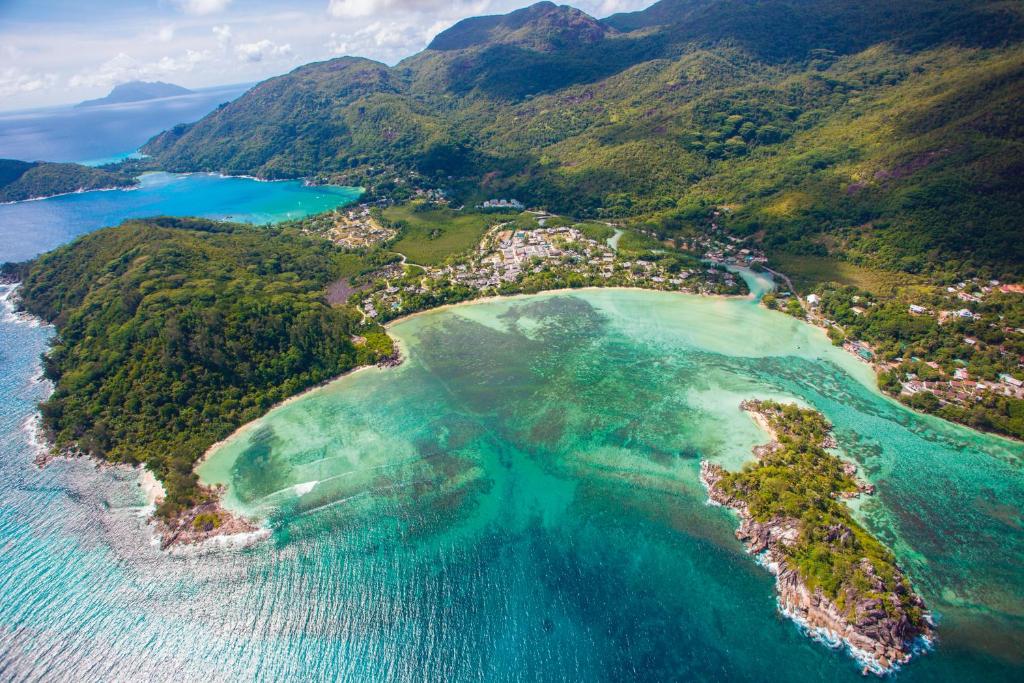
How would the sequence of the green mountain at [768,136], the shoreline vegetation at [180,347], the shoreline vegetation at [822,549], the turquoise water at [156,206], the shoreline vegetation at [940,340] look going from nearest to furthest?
the shoreline vegetation at [822,549] < the shoreline vegetation at [180,347] < the shoreline vegetation at [940,340] < the green mountain at [768,136] < the turquoise water at [156,206]

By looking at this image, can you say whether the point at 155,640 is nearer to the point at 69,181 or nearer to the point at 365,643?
the point at 365,643

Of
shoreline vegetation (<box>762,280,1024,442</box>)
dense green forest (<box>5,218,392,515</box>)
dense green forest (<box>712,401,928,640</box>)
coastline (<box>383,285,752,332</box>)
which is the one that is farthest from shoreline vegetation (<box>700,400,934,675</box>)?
dense green forest (<box>5,218,392,515</box>)

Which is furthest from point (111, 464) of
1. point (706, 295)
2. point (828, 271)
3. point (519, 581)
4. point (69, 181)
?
point (69, 181)

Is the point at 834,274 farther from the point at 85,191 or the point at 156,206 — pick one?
the point at 85,191

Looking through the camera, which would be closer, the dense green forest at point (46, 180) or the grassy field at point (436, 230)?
the grassy field at point (436, 230)

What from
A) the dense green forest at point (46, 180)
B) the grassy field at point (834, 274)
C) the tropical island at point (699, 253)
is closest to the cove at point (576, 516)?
the tropical island at point (699, 253)

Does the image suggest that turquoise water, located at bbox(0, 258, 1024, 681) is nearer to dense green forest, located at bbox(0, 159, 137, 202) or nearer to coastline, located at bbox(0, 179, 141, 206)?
coastline, located at bbox(0, 179, 141, 206)

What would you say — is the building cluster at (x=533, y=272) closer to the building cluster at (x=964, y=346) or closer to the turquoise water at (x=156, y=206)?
the building cluster at (x=964, y=346)
